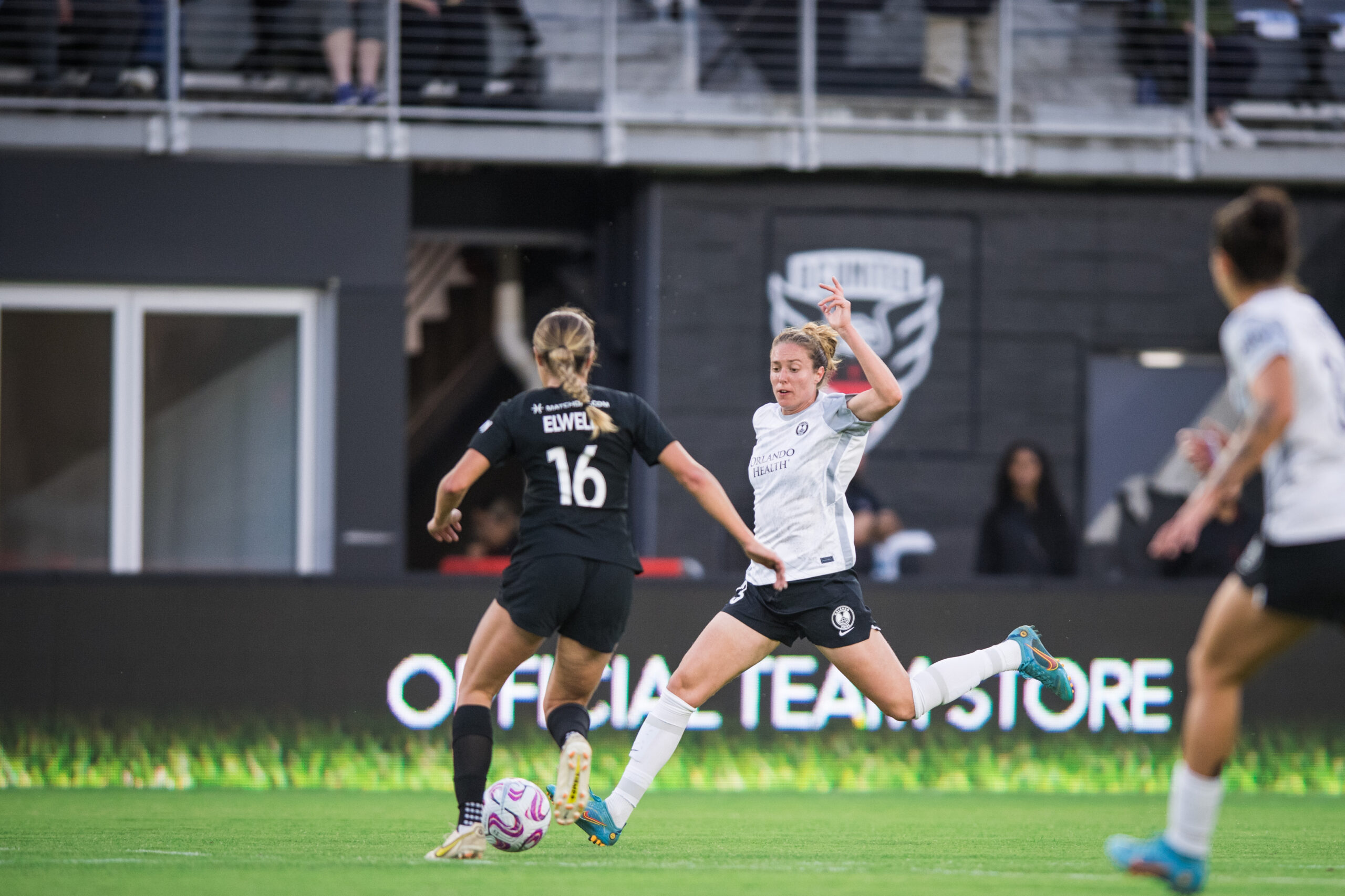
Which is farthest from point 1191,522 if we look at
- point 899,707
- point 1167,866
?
point 899,707

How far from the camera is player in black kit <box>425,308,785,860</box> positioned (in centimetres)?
608

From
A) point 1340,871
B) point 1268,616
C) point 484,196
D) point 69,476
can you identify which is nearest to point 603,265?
point 484,196

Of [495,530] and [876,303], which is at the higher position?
[876,303]

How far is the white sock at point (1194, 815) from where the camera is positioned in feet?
15.8

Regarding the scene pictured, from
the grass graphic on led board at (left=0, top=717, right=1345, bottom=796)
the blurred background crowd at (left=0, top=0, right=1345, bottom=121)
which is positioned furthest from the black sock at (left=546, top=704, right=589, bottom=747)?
the blurred background crowd at (left=0, top=0, right=1345, bottom=121)

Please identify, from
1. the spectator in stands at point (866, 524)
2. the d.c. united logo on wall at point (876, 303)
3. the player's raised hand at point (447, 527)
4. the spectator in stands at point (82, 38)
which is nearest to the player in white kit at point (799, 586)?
the player's raised hand at point (447, 527)

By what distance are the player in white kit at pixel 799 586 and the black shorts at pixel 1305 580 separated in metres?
1.84

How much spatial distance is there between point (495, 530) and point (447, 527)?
7.42 metres

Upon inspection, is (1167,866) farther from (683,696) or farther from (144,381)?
(144,381)

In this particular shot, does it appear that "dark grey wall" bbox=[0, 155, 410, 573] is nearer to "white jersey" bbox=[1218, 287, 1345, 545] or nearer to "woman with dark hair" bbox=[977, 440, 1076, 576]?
"woman with dark hair" bbox=[977, 440, 1076, 576]

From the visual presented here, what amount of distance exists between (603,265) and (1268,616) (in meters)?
10.1

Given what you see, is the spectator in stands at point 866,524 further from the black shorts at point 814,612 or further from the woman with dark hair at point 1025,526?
the black shorts at point 814,612

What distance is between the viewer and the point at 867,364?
20.5ft

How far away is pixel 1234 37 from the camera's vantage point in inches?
547
